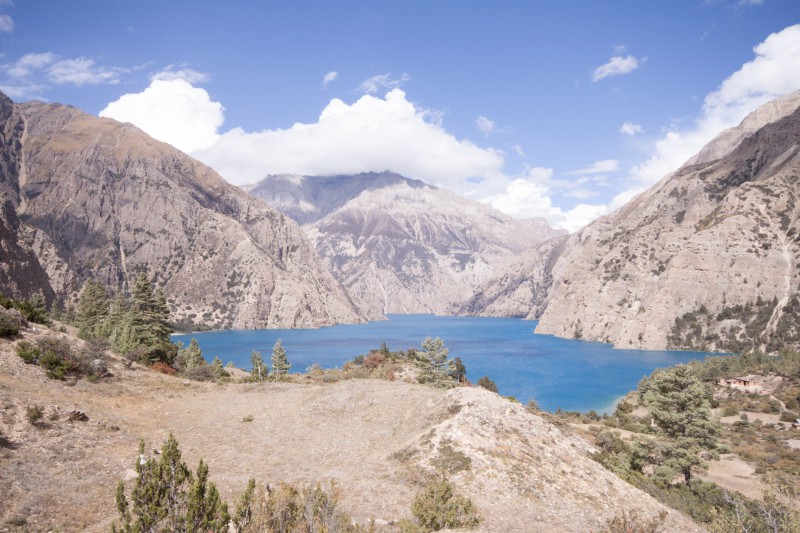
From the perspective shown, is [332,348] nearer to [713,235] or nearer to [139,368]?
[139,368]

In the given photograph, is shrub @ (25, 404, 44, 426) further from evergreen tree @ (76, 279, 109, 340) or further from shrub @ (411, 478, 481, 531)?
evergreen tree @ (76, 279, 109, 340)

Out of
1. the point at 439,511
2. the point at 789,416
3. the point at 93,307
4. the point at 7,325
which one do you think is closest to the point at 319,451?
the point at 439,511

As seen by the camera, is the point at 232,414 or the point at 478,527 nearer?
the point at 478,527

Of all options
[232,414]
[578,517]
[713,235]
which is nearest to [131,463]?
[232,414]

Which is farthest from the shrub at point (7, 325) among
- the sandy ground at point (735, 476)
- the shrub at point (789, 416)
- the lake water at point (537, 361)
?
the shrub at point (789, 416)

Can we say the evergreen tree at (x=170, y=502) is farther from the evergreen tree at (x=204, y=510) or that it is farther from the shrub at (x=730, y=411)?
the shrub at (x=730, y=411)

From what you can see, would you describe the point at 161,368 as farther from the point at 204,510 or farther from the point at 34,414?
the point at 204,510
